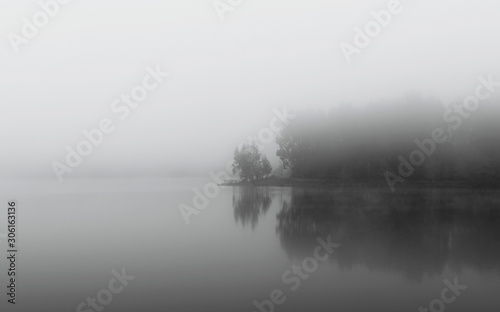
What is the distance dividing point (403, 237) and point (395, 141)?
72701mm

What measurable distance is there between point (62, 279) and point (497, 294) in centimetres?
2070

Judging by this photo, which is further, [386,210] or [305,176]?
[305,176]

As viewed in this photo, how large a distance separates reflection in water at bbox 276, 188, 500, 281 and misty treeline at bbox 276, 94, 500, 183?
4414 cm

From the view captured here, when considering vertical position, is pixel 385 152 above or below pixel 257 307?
above

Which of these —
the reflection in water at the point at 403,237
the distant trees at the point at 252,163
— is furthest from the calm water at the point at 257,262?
the distant trees at the point at 252,163

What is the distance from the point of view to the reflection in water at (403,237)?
20.4 m

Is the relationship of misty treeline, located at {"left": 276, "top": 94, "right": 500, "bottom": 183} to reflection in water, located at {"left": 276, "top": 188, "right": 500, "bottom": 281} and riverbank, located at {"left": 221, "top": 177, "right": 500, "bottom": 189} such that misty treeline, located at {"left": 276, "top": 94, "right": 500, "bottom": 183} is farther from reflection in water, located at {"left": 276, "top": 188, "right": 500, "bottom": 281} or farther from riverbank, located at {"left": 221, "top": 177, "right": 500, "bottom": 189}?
reflection in water, located at {"left": 276, "top": 188, "right": 500, "bottom": 281}

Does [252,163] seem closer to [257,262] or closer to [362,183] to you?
[362,183]

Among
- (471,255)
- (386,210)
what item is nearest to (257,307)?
(471,255)

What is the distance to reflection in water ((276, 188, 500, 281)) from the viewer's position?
66.9 ft

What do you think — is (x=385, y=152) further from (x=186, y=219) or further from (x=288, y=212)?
(x=186, y=219)

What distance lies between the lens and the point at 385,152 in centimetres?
9394

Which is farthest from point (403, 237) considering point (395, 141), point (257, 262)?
point (395, 141)

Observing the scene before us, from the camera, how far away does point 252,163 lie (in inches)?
5089
